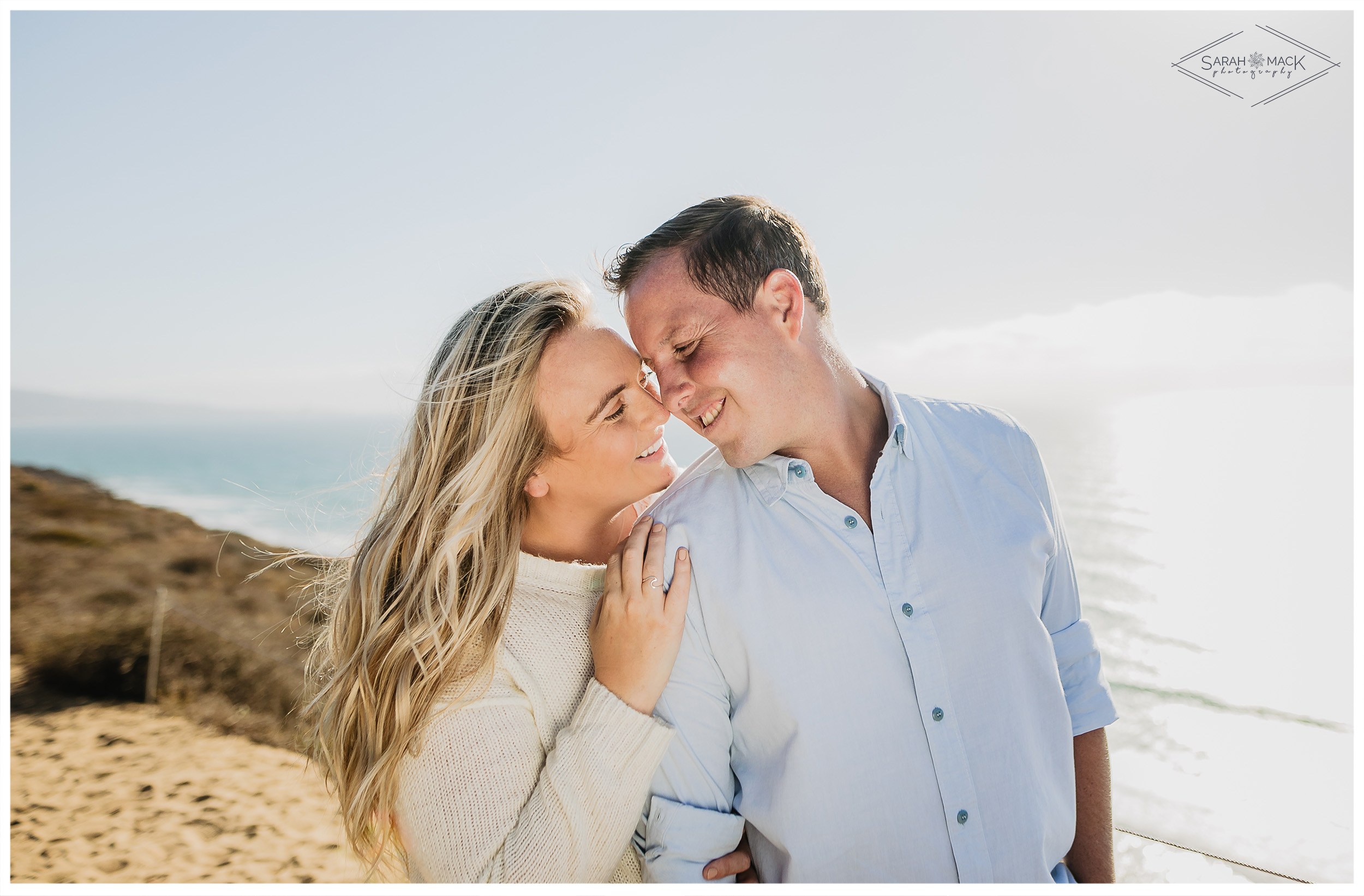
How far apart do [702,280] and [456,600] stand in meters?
1.13

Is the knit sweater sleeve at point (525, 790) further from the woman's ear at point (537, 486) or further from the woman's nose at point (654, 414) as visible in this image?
the woman's nose at point (654, 414)

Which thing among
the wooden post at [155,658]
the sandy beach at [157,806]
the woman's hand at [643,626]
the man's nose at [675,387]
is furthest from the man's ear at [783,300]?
the wooden post at [155,658]

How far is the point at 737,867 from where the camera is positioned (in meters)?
1.93

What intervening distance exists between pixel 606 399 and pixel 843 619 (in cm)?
93

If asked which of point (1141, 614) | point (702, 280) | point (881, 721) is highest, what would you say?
point (702, 280)

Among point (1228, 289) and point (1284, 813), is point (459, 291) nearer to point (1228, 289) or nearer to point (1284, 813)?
point (1284, 813)

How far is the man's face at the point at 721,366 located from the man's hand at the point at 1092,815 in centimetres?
119

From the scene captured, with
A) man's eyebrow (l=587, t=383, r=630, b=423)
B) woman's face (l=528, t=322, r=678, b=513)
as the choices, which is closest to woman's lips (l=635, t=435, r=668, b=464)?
woman's face (l=528, t=322, r=678, b=513)

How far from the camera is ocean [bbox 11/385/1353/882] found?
10.2 m

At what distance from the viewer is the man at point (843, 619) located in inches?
70.4

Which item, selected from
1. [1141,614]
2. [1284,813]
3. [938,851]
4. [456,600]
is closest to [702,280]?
[456,600]

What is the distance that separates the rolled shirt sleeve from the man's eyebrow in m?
1.14

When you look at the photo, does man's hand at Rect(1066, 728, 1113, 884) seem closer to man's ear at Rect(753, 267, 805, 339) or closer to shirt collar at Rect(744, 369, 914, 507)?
shirt collar at Rect(744, 369, 914, 507)

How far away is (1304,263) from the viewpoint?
13.0 metres
